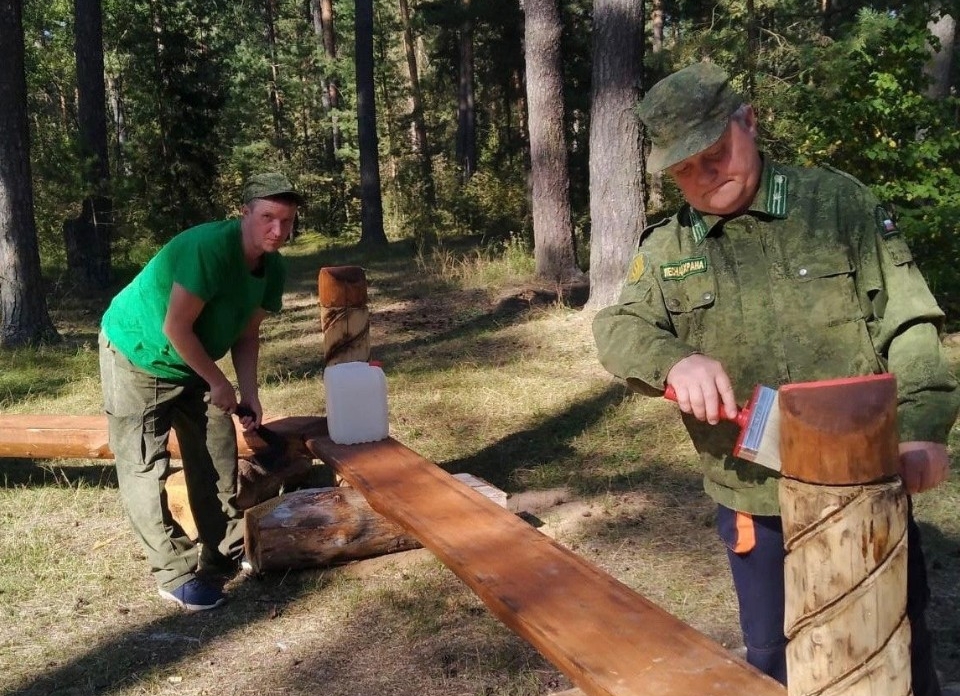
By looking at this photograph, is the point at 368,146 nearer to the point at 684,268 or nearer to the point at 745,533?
the point at 684,268

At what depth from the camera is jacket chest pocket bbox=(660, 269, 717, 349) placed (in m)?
2.23

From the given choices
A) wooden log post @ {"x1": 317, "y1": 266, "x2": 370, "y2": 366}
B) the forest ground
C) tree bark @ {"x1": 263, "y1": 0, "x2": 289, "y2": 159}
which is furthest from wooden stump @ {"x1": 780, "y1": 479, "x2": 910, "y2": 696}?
tree bark @ {"x1": 263, "y1": 0, "x2": 289, "y2": 159}

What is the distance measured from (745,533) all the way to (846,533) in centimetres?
77

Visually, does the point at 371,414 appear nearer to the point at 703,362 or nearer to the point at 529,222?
the point at 703,362

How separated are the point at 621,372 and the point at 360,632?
2356 millimetres

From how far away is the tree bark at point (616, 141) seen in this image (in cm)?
914

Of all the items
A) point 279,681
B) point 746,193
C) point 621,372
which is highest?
point 746,193

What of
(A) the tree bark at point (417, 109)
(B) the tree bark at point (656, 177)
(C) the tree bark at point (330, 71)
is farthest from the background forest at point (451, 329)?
(A) the tree bark at point (417, 109)

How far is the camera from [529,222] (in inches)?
668

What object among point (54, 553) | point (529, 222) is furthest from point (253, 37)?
point (54, 553)

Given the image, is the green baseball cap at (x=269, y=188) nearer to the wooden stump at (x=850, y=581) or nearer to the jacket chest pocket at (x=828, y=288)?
the jacket chest pocket at (x=828, y=288)

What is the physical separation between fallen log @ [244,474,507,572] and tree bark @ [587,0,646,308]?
195 inches

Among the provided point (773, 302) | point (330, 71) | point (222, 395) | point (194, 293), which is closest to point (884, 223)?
point (773, 302)

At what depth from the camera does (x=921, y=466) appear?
1.74 metres
